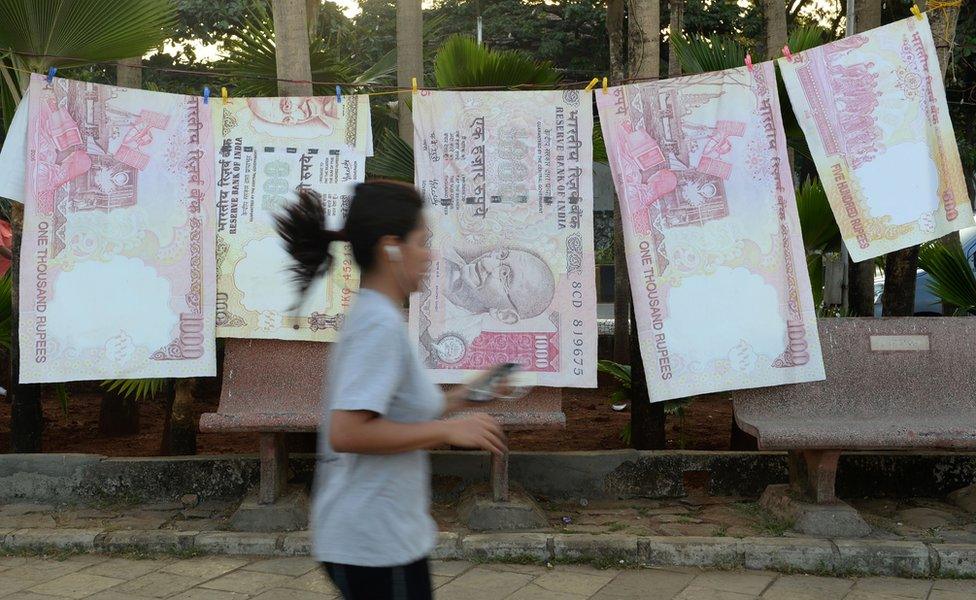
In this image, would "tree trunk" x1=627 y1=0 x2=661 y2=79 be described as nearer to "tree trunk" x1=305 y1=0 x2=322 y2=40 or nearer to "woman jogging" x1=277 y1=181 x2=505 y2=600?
"tree trunk" x1=305 y1=0 x2=322 y2=40

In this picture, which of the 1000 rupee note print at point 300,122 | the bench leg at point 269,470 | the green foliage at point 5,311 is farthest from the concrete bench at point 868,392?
the green foliage at point 5,311

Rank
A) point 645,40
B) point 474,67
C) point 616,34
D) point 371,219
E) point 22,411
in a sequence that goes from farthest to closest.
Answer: point 616,34 → point 474,67 → point 645,40 → point 22,411 → point 371,219

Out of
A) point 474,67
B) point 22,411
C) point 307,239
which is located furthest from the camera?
point 474,67

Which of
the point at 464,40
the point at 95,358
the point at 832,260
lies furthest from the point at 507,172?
the point at 832,260

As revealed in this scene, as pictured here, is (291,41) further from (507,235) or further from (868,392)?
(868,392)

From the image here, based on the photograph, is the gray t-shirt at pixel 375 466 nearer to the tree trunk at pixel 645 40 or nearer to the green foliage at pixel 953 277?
the tree trunk at pixel 645 40

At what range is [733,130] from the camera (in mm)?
5891

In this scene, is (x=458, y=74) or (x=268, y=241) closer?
(x=268, y=241)

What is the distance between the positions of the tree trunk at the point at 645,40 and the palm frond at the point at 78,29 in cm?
314

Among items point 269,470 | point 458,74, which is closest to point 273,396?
point 269,470

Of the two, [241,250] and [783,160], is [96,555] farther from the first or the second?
[783,160]

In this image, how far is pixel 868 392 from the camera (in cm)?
593

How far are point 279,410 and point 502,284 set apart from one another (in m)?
1.52

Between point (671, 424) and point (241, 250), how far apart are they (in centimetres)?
415
